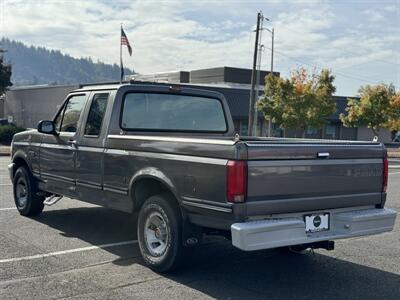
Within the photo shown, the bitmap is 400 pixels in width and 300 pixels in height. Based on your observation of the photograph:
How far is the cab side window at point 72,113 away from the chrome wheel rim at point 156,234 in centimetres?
215

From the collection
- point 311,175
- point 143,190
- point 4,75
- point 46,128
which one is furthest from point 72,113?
point 4,75

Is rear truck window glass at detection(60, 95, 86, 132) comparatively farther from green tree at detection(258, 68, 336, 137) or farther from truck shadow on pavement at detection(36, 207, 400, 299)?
green tree at detection(258, 68, 336, 137)

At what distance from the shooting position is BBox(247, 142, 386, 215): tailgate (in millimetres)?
4824

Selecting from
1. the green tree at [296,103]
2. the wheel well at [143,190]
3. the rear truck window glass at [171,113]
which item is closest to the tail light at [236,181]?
the wheel well at [143,190]

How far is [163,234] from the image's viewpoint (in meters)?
5.62

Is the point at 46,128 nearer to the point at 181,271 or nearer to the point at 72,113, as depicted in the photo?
the point at 72,113

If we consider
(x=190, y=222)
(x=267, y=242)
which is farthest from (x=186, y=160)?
(x=267, y=242)

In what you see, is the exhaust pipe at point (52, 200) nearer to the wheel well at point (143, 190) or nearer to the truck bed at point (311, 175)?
the wheel well at point (143, 190)

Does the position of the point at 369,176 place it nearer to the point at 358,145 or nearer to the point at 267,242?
the point at 358,145

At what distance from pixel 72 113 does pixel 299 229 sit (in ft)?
13.1

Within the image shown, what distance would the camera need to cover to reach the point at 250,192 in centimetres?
477

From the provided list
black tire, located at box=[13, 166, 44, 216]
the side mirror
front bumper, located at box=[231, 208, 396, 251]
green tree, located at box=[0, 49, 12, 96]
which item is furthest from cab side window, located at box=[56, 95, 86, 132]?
green tree, located at box=[0, 49, 12, 96]

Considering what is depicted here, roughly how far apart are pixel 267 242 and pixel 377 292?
1330 mm

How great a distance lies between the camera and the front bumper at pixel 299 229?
15.3ft
